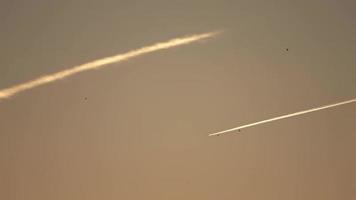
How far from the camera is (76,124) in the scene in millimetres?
1827

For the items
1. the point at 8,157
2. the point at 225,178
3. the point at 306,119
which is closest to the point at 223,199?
the point at 225,178

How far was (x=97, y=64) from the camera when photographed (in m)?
1.84

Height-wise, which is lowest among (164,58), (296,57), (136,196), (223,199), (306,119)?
(223,199)

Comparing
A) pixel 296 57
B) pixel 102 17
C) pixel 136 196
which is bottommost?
pixel 136 196

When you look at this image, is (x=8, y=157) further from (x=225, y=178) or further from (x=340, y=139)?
(x=340, y=139)

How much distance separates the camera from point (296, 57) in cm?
187

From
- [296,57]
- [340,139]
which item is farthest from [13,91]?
[340,139]

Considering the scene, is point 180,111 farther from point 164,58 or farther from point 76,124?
point 76,124

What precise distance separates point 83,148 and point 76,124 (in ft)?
0.36

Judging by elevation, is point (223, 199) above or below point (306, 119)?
below

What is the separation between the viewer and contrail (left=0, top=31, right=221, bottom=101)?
5.95 ft

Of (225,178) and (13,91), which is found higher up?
(13,91)

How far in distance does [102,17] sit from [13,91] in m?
0.50

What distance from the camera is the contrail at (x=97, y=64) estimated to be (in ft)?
5.95
